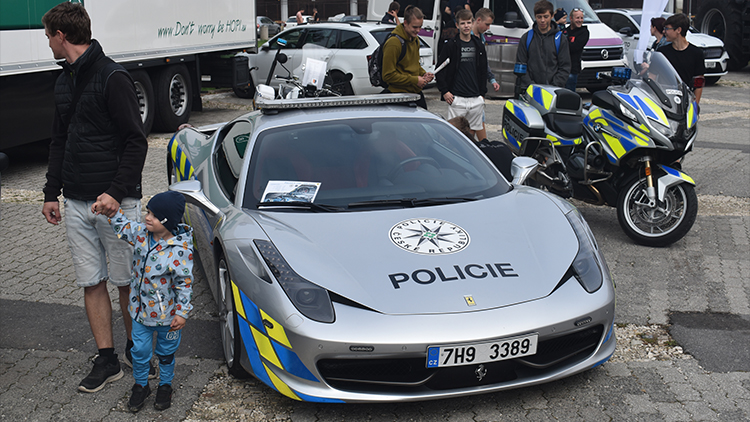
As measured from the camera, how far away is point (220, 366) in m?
3.78

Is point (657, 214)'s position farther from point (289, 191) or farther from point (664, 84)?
point (289, 191)

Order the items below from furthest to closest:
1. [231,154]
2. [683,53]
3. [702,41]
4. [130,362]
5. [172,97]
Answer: [702,41] → [172,97] → [683,53] → [231,154] → [130,362]

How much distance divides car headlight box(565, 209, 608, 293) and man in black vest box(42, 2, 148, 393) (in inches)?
87.2

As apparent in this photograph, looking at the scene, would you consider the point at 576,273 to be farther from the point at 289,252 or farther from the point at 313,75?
the point at 313,75

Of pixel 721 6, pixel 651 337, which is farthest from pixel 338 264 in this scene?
pixel 721 6

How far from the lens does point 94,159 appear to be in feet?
11.3

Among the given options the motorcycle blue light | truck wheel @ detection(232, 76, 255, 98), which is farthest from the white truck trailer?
the motorcycle blue light

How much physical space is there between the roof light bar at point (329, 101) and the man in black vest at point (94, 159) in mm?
1141

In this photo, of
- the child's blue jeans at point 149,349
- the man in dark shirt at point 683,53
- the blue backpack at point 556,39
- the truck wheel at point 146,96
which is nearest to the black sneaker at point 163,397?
the child's blue jeans at point 149,349

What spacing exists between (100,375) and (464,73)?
15.9ft

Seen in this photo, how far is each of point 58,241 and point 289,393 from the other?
3660 mm

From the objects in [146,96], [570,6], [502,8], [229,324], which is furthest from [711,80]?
[229,324]

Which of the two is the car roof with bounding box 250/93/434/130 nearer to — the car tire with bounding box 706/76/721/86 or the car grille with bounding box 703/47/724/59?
the car grille with bounding box 703/47/724/59

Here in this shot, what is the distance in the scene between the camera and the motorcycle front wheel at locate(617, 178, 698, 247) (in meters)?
5.53
